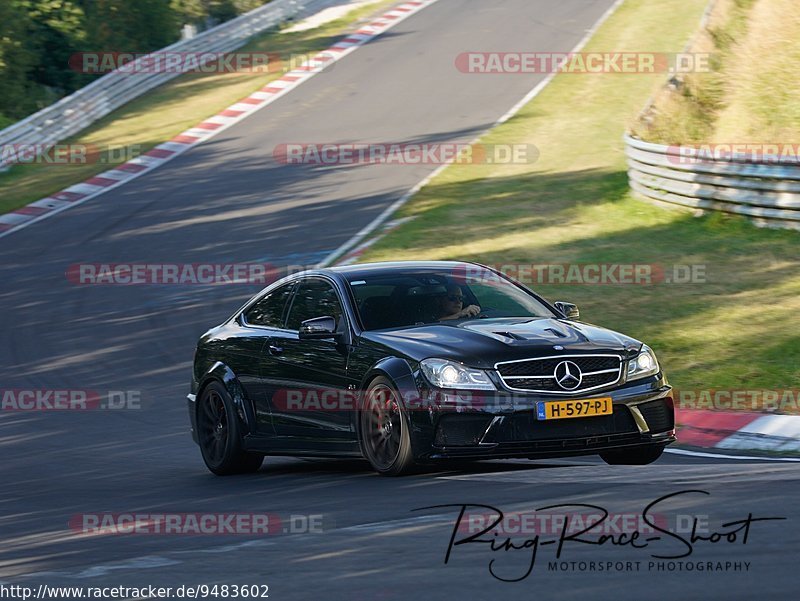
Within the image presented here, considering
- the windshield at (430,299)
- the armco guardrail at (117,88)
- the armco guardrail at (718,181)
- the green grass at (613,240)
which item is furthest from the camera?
the armco guardrail at (117,88)

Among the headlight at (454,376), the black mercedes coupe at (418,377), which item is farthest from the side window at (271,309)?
the headlight at (454,376)

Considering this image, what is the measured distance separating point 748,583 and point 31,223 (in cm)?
2090

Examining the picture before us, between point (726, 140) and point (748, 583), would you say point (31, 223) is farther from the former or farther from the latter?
point (748, 583)

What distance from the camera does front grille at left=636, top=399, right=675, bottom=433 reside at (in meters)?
8.69

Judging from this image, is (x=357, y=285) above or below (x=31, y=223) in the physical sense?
above

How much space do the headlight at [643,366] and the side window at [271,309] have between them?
2.72 meters

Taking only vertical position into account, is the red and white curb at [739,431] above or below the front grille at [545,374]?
below

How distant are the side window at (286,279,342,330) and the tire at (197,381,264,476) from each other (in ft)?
2.82

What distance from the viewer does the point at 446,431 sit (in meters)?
8.36

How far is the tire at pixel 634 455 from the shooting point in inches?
355

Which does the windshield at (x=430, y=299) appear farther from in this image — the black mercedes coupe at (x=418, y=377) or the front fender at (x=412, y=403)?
the front fender at (x=412, y=403)

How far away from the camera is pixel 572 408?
27.5ft

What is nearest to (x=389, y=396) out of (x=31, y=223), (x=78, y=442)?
(x=78, y=442)

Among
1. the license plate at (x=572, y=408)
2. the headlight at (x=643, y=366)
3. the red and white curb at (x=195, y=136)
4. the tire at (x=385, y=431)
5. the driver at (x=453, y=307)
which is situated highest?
the driver at (x=453, y=307)
